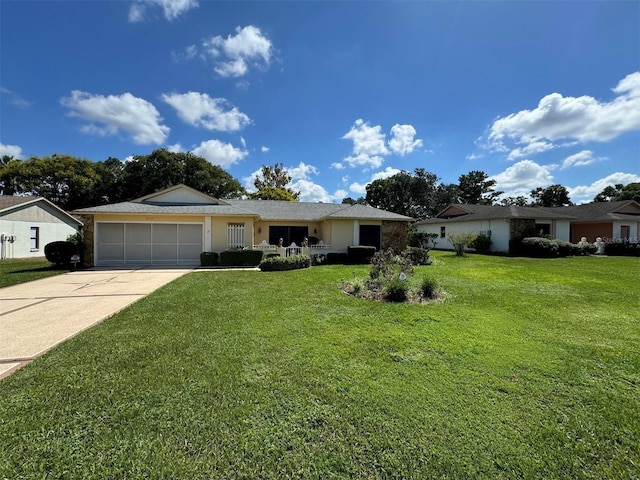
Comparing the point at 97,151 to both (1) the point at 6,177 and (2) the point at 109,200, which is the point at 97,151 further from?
(1) the point at 6,177

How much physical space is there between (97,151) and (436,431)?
39079 millimetres

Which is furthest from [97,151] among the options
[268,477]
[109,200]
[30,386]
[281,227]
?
[268,477]

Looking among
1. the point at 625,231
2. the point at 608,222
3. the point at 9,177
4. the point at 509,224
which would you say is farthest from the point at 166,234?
the point at 625,231

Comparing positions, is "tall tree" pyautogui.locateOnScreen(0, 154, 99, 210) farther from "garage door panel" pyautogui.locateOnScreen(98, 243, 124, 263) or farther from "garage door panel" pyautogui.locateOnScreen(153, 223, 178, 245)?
"garage door panel" pyautogui.locateOnScreen(153, 223, 178, 245)

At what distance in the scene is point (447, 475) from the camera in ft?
6.40

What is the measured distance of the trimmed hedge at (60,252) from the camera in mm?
12688

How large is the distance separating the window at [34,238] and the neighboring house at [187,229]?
10017 mm

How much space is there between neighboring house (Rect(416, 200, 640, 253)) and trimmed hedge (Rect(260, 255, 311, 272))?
1600 centimetres

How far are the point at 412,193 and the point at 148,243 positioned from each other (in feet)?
121

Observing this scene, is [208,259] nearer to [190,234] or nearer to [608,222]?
[190,234]

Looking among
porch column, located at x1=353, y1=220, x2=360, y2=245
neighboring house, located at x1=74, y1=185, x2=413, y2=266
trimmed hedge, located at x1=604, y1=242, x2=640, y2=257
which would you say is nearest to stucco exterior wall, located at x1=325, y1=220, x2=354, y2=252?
neighboring house, located at x1=74, y1=185, x2=413, y2=266

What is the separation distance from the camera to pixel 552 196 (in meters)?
47.1

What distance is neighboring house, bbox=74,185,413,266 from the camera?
46.1 feet

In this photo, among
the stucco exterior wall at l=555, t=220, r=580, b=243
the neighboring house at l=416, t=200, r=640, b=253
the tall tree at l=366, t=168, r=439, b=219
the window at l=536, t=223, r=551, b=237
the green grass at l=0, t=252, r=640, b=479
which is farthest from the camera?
the tall tree at l=366, t=168, r=439, b=219
